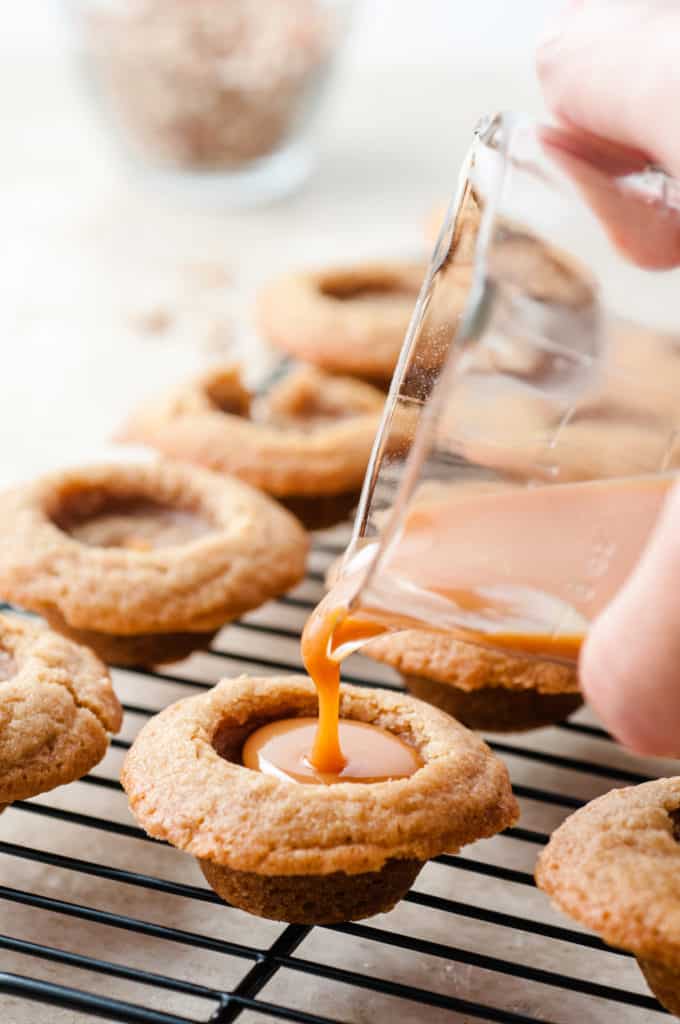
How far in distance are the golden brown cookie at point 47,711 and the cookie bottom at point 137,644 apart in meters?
0.16

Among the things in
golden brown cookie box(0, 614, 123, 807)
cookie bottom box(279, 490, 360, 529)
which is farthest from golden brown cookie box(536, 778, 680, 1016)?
cookie bottom box(279, 490, 360, 529)

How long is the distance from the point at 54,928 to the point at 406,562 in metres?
0.62

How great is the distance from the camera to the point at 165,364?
314 cm

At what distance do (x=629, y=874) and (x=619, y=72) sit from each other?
717mm

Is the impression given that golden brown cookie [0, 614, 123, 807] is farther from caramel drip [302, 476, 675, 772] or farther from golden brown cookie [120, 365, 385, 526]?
golden brown cookie [120, 365, 385, 526]

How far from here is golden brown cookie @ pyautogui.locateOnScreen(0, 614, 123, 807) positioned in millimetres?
1482

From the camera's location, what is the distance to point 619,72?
4.24ft

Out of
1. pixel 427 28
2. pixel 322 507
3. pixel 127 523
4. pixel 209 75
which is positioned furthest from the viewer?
pixel 427 28

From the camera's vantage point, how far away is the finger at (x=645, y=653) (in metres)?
1.06

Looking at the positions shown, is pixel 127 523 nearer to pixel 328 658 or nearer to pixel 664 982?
pixel 328 658

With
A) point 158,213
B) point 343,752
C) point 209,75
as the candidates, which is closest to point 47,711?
point 343,752

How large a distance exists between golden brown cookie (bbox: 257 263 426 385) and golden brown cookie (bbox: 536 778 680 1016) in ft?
4.03

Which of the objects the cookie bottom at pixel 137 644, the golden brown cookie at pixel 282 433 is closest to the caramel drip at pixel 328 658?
the cookie bottom at pixel 137 644

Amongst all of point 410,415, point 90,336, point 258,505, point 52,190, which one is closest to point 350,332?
point 258,505
